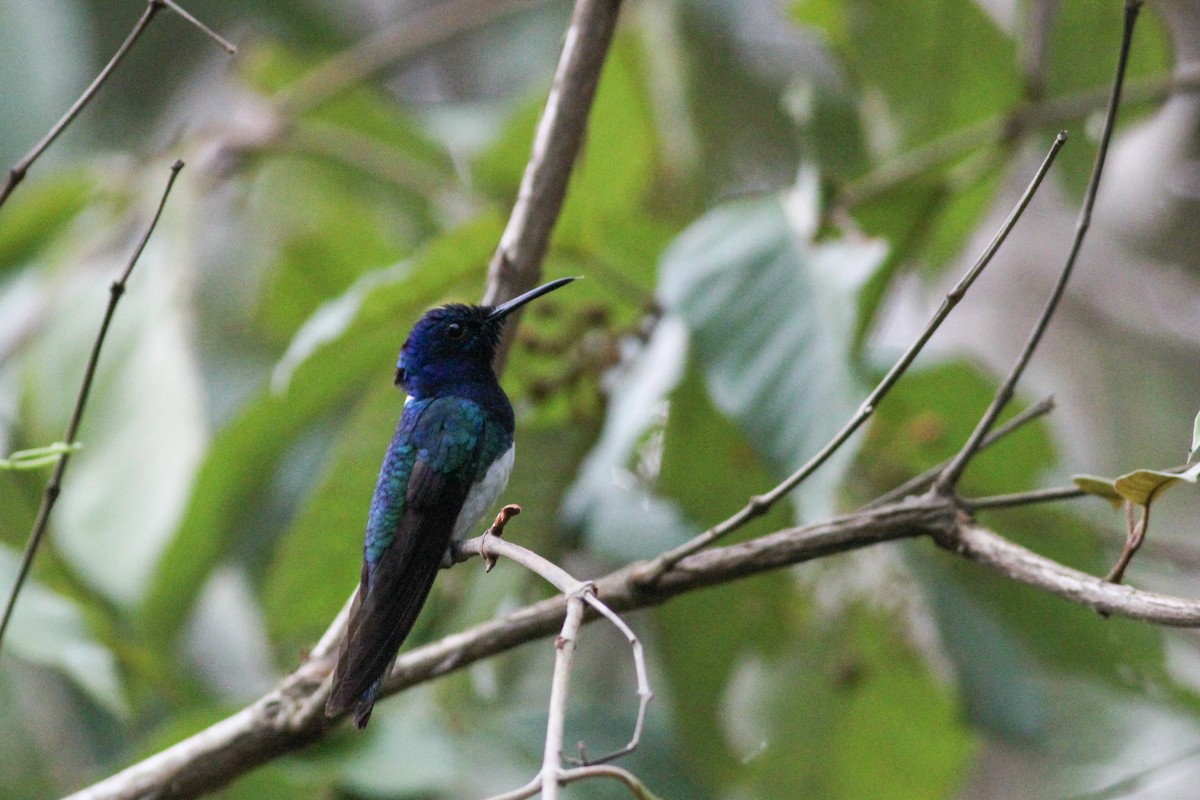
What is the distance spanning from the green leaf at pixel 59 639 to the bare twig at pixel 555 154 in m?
1.15

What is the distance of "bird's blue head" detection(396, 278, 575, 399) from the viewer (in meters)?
2.08

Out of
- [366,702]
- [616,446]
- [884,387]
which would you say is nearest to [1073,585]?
[884,387]

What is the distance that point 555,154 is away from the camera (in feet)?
7.11

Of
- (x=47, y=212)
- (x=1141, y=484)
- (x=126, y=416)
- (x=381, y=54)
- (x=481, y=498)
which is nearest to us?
(x=1141, y=484)

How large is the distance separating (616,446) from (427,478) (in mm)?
953

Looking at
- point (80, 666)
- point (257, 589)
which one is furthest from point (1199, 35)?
point (80, 666)

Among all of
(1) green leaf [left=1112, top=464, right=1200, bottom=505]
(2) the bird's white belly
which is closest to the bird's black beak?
(2) the bird's white belly

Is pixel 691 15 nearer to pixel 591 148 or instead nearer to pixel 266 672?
pixel 591 148

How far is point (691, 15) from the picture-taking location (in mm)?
5078

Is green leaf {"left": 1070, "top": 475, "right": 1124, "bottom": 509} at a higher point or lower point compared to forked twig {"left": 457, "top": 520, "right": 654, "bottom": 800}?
higher

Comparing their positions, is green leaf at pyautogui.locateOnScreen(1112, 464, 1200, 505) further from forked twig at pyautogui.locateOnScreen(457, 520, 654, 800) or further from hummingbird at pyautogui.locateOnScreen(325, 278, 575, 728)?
hummingbird at pyautogui.locateOnScreen(325, 278, 575, 728)

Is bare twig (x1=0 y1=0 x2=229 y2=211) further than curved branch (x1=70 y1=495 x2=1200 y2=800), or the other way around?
bare twig (x1=0 y1=0 x2=229 y2=211)

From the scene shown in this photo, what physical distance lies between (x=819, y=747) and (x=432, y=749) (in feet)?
4.36

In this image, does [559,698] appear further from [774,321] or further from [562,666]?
[774,321]
